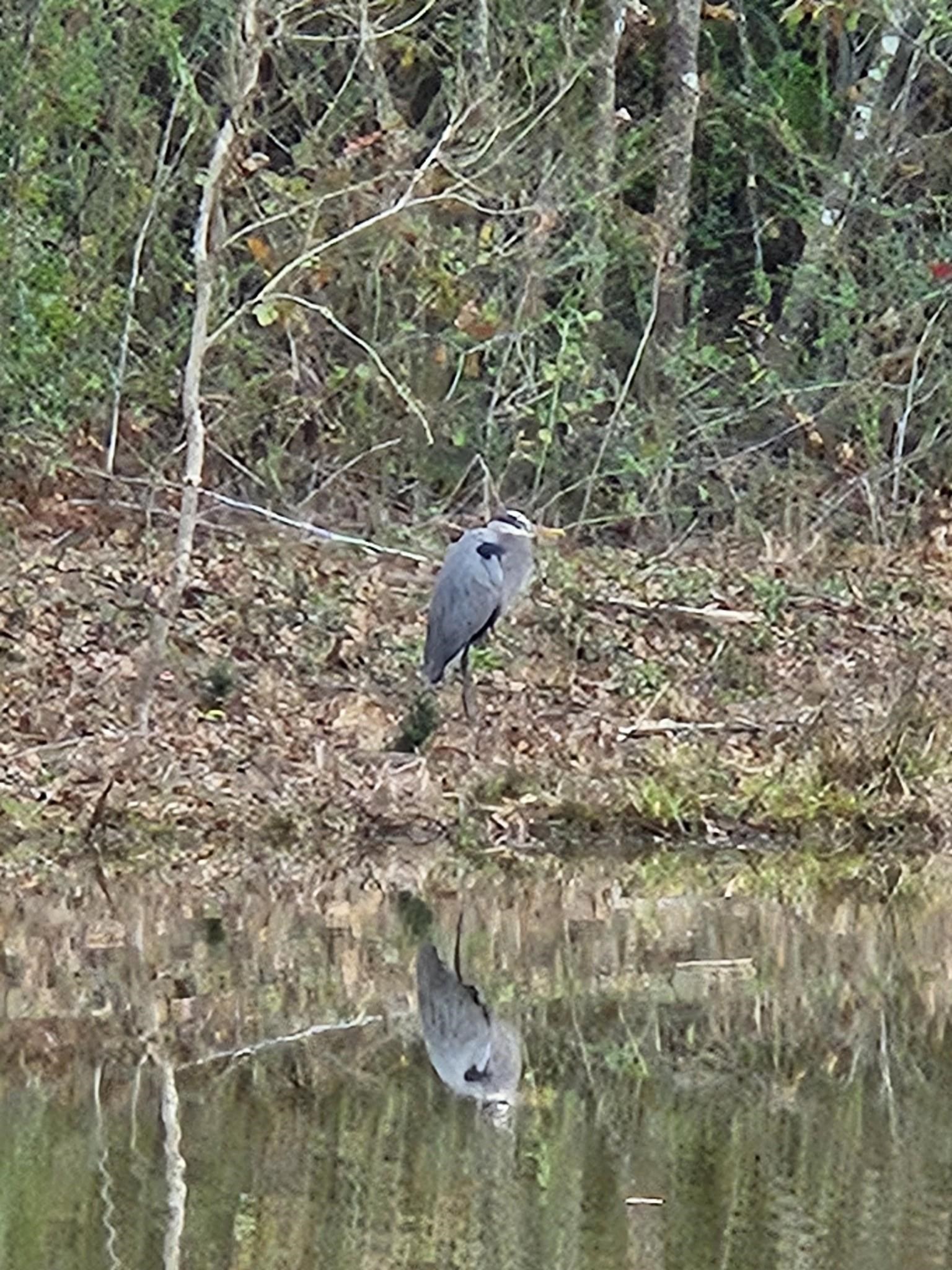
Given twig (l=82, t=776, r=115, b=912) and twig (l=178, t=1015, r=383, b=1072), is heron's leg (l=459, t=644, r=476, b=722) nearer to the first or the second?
twig (l=82, t=776, r=115, b=912)

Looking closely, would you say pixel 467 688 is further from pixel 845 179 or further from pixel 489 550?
pixel 845 179

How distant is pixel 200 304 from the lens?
42.3 feet

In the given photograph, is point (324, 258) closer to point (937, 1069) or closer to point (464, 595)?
point (464, 595)

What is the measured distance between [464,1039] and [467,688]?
5077mm

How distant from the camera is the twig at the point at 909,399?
17.7 meters

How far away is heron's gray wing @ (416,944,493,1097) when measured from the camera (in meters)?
8.48

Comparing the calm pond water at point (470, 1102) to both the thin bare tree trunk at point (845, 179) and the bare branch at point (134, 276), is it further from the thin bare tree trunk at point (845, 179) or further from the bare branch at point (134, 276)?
the thin bare tree trunk at point (845, 179)

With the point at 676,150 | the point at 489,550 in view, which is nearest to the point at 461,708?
the point at 489,550

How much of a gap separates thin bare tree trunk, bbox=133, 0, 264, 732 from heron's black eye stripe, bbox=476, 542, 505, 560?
138 cm

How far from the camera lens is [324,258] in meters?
15.7

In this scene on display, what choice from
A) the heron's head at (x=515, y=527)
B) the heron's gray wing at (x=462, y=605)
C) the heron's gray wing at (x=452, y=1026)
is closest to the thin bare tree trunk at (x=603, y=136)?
the heron's head at (x=515, y=527)

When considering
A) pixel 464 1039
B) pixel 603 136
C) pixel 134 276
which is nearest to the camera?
pixel 464 1039

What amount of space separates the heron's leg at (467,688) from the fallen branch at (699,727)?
69 centimetres

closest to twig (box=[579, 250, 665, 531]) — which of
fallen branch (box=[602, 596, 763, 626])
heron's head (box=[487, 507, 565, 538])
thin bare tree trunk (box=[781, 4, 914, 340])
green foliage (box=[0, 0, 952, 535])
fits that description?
green foliage (box=[0, 0, 952, 535])
